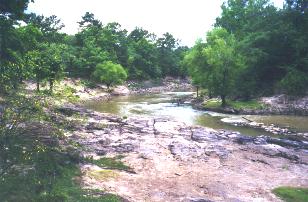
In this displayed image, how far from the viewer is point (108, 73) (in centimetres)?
9869

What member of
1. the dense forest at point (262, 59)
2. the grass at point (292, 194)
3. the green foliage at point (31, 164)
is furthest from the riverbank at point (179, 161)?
the dense forest at point (262, 59)

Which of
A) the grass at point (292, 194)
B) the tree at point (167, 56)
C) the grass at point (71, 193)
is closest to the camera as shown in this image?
the grass at point (71, 193)

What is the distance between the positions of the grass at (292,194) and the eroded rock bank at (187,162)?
649mm

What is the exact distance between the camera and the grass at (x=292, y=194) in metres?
22.2

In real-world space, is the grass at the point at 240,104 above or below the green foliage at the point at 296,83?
below

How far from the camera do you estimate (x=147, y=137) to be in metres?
37.4

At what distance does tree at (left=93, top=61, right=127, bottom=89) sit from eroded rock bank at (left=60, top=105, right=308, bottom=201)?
56251mm

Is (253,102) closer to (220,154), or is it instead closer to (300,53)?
(300,53)

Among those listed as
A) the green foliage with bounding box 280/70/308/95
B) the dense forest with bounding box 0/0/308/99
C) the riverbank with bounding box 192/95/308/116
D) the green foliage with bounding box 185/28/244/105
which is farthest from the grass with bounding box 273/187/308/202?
the green foliage with bounding box 280/70/308/95

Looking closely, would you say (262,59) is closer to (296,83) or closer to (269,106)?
(296,83)

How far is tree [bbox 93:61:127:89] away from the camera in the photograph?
324 feet

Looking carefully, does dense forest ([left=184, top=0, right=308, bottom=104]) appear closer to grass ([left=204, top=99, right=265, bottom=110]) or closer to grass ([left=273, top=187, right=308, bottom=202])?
grass ([left=204, top=99, right=265, bottom=110])

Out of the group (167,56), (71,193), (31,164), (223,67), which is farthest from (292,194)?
(167,56)

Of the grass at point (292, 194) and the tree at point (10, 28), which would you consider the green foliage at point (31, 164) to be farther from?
the tree at point (10, 28)
